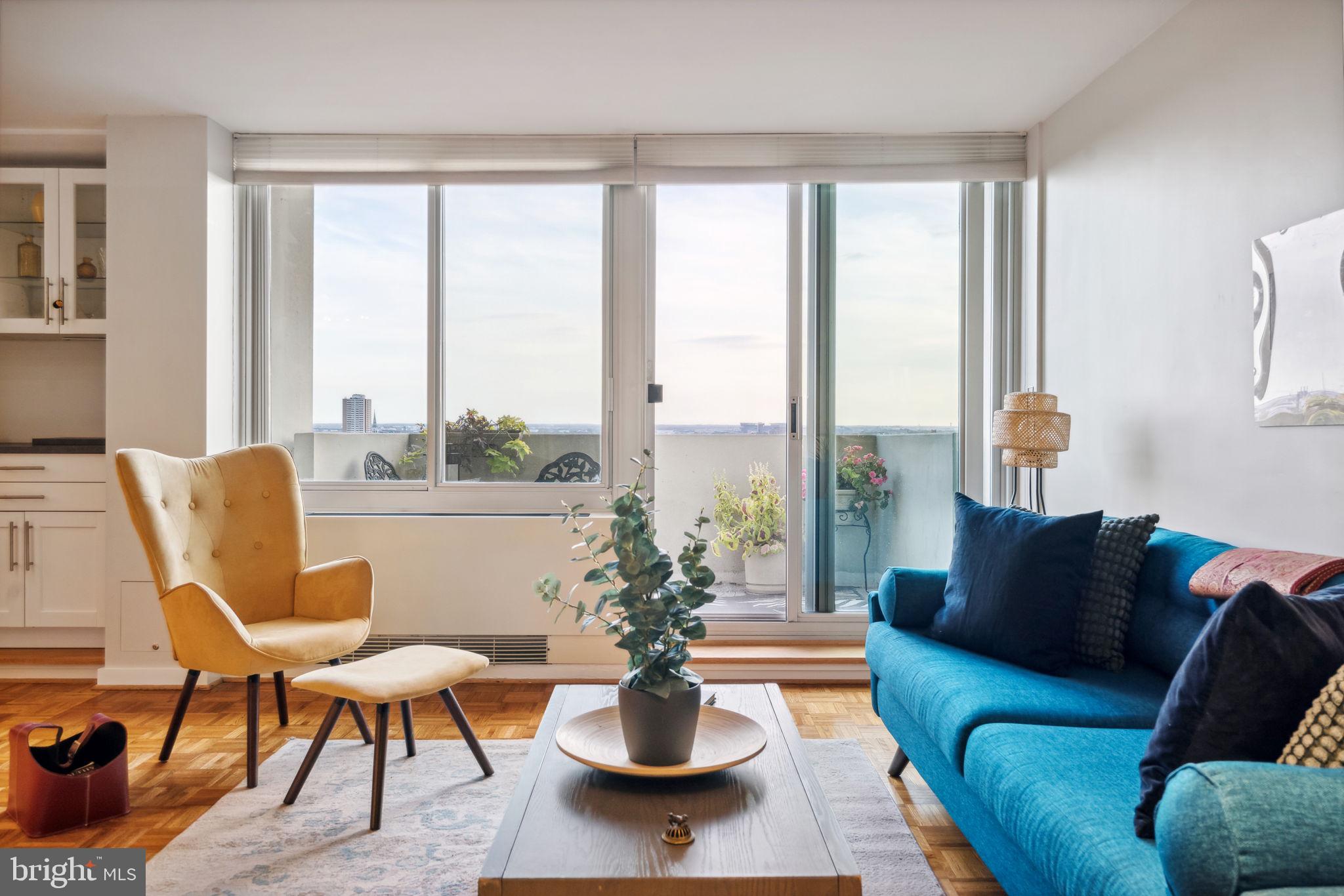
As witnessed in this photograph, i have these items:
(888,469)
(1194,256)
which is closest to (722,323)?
(888,469)

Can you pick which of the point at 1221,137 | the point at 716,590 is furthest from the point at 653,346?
the point at 1221,137

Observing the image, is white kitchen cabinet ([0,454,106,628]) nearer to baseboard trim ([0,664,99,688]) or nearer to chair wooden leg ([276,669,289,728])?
baseboard trim ([0,664,99,688])

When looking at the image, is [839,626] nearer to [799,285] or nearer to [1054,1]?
[799,285]

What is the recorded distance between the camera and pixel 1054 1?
274 cm

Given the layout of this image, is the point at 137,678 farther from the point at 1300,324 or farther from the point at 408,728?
the point at 1300,324

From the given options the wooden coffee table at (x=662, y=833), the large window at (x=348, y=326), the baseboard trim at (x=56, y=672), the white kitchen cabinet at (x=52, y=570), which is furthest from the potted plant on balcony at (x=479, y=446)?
the wooden coffee table at (x=662, y=833)

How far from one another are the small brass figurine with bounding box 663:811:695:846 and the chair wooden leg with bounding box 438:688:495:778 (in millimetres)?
1269

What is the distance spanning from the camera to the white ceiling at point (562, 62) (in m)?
2.81

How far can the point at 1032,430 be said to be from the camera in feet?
10.4

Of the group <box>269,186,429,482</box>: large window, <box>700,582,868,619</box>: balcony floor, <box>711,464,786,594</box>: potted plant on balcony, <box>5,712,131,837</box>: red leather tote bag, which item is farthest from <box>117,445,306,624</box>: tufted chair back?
<box>711,464,786,594</box>: potted plant on balcony

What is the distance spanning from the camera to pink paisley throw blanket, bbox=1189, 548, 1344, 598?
5.84 feet

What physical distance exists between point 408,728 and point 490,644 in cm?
108

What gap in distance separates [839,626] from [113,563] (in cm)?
338

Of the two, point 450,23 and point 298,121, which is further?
point 298,121
